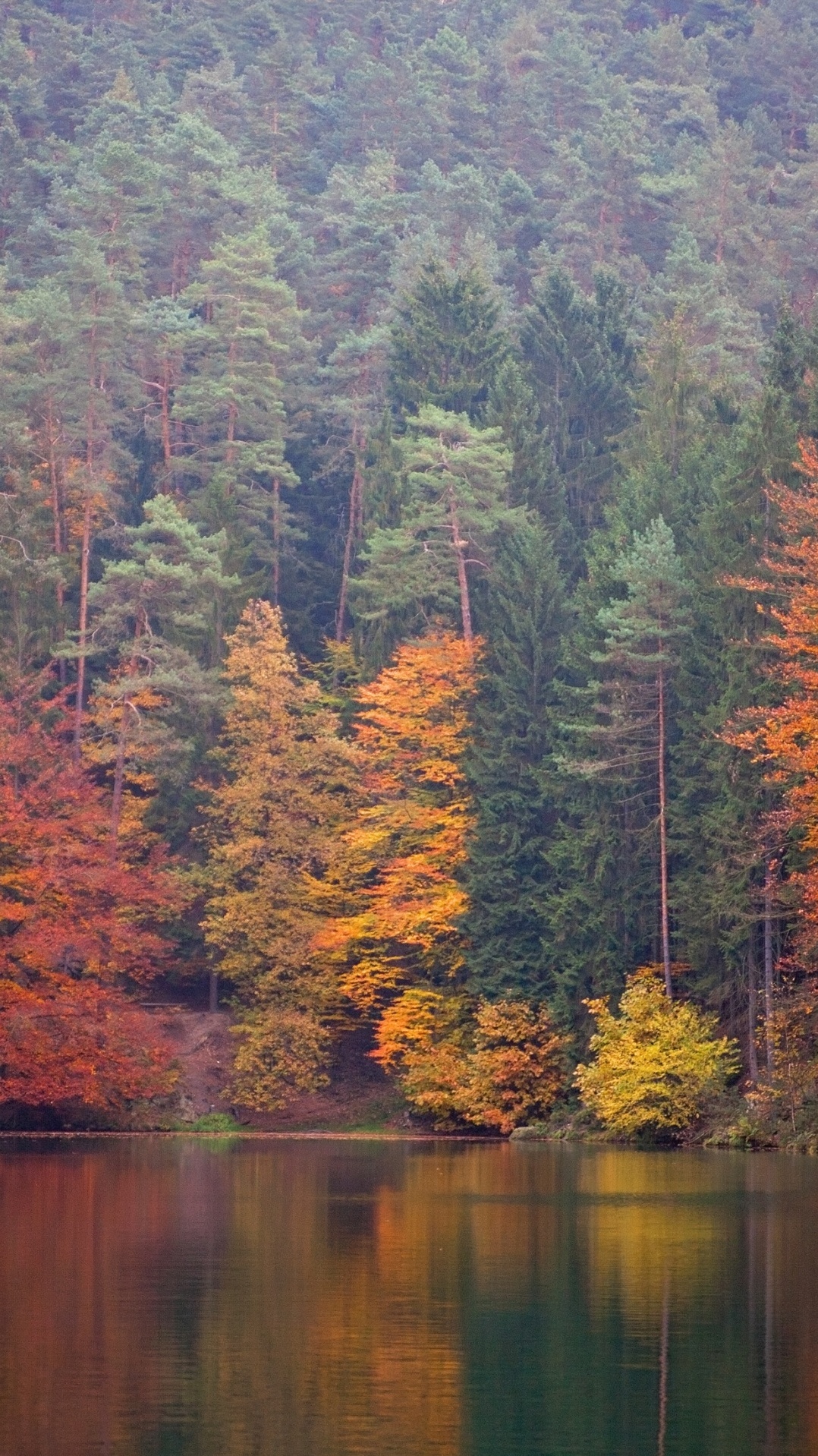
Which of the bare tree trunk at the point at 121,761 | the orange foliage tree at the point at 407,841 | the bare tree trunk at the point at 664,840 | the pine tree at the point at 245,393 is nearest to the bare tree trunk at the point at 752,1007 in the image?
the bare tree trunk at the point at 664,840

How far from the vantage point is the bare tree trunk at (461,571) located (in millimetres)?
58156

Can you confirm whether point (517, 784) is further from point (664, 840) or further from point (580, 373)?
point (580, 373)

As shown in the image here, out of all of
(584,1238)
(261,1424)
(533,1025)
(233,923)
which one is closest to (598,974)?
(533,1025)

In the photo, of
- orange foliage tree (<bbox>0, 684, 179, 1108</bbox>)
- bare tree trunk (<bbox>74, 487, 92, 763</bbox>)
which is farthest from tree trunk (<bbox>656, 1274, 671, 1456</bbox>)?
bare tree trunk (<bbox>74, 487, 92, 763</bbox>)

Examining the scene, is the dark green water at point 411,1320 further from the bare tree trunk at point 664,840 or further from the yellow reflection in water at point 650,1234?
the bare tree trunk at point 664,840

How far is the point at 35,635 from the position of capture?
59.8 metres

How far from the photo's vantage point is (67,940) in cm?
5019

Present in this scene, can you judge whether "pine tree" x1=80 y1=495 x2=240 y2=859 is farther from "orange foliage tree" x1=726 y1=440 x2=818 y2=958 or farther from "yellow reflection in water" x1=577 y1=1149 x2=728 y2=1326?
"yellow reflection in water" x1=577 y1=1149 x2=728 y2=1326

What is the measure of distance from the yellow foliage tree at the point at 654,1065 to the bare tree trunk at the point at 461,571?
13.8 meters

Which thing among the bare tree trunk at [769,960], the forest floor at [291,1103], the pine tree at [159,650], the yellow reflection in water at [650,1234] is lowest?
the yellow reflection in water at [650,1234]

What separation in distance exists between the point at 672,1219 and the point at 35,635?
36.7 metres

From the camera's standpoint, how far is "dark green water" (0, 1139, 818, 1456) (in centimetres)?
1388

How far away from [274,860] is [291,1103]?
6438 mm

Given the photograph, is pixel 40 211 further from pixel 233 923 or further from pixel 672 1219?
pixel 672 1219
